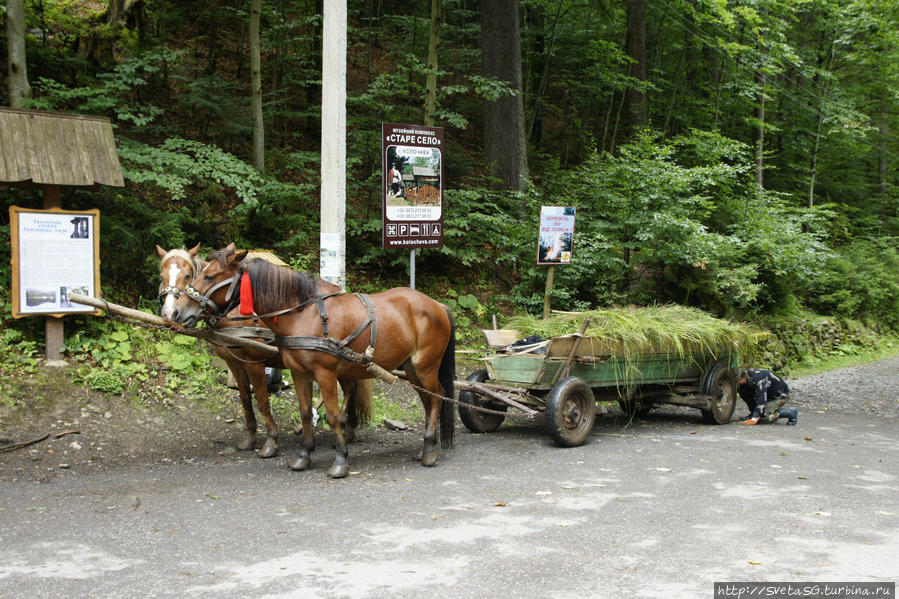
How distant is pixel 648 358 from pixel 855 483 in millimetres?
2496

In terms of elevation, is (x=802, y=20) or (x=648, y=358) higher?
(x=802, y=20)

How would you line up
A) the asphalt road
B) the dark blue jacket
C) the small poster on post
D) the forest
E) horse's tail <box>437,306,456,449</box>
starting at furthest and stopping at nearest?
the forest
the small poster on post
the dark blue jacket
horse's tail <box>437,306,456,449</box>
the asphalt road

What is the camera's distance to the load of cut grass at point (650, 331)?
7.56 m

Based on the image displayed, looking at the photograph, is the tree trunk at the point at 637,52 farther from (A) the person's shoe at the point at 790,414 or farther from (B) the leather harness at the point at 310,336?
(B) the leather harness at the point at 310,336

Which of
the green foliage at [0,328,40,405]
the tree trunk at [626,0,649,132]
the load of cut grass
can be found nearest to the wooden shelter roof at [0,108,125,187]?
the green foliage at [0,328,40,405]

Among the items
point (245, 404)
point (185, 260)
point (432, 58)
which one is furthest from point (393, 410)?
point (432, 58)

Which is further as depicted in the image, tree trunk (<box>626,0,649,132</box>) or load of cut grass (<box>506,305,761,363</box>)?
tree trunk (<box>626,0,649,132</box>)

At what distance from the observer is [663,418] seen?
962 cm

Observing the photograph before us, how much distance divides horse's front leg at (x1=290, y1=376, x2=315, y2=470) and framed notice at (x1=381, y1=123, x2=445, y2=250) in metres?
2.63

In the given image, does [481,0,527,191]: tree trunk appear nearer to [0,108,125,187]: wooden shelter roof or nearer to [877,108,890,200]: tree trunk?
[0,108,125,187]: wooden shelter roof

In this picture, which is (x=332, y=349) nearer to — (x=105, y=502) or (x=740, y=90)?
(x=105, y=502)

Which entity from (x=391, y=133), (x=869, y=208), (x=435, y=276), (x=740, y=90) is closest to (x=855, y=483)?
(x=391, y=133)

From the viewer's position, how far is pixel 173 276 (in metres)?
5.33

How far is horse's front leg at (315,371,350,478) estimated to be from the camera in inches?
234
